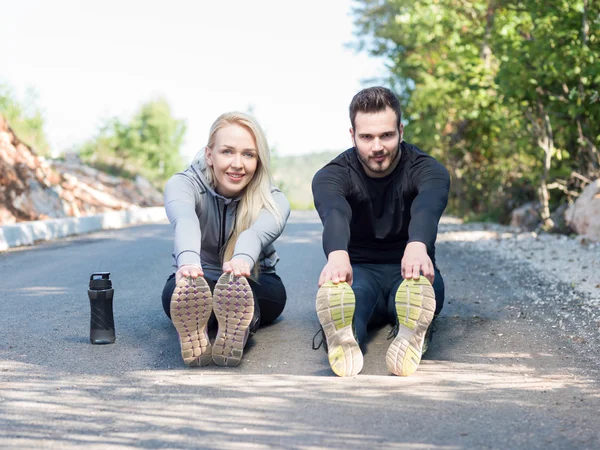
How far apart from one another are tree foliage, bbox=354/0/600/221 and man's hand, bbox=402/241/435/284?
27.5ft

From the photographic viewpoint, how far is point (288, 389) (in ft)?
12.3

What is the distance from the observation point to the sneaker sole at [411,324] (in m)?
4.03

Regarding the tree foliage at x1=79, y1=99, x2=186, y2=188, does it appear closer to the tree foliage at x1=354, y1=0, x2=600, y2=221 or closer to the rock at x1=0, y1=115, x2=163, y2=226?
the rock at x1=0, y1=115, x2=163, y2=226

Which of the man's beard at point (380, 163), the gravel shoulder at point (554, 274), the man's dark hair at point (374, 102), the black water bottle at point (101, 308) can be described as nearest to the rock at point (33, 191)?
the gravel shoulder at point (554, 274)

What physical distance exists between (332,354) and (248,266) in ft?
2.25

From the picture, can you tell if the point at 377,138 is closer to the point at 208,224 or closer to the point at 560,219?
the point at 208,224

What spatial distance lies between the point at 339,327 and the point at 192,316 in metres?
0.77

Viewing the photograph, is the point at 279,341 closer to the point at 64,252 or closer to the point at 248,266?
the point at 248,266

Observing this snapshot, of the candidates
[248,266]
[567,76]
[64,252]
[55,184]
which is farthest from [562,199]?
[55,184]

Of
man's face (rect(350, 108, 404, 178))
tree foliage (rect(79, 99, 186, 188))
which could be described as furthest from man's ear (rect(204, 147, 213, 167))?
tree foliage (rect(79, 99, 186, 188))

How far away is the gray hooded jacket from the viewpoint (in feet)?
14.9

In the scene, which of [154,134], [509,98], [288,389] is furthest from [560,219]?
[154,134]

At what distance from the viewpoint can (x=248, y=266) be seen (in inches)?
173

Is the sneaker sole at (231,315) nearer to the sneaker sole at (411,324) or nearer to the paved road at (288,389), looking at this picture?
the paved road at (288,389)
